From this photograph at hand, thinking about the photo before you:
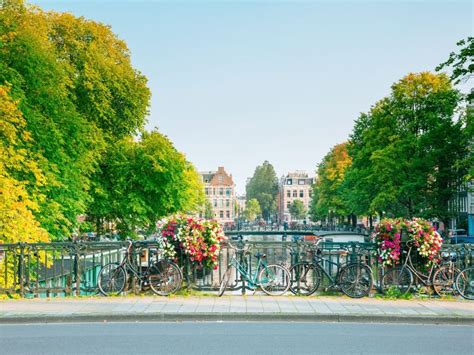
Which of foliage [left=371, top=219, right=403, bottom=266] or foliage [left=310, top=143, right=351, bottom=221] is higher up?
foliage [left=310, top=143, right=351, bottom=221]

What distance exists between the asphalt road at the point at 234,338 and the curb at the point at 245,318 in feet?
1.02

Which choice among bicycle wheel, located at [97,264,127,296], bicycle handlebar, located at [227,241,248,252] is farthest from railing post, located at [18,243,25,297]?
bicycle handlebar, located at [227,241,248,252]

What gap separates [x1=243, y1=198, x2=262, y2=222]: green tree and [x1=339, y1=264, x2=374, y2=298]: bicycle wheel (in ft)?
521

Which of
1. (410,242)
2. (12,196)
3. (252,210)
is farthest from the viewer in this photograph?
(252,210)

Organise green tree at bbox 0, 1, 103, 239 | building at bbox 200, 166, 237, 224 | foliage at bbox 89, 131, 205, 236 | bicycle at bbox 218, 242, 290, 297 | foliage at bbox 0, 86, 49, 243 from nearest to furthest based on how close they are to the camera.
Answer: bicycle at bbox 218, 242, 290, 297
foliage at bbox 0, 86, 49, 243
green tree at bbox 0, 1, 103, 239
foliage at bbox 89, 131, 205, 236
building at bbox 200, 166, 237, 224

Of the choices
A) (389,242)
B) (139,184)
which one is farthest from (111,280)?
(139,184)

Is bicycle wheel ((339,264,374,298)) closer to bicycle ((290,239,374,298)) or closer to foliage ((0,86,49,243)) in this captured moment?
bicycle ((290,239,374,298))

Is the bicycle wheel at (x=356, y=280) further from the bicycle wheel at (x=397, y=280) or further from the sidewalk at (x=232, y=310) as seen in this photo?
the sidewalk at (x=232, y=310)

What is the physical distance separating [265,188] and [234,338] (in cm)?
18106

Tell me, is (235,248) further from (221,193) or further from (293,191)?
(293,191)

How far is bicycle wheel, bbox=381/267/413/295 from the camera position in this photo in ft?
49.8

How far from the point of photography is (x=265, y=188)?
191 meters

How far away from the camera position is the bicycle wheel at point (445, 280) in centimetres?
1517

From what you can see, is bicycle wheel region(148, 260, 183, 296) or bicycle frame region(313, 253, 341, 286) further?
bicycle frame region(313, 253, 341, 286)
